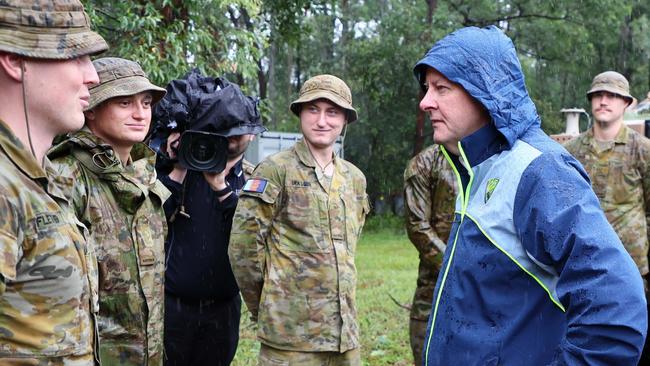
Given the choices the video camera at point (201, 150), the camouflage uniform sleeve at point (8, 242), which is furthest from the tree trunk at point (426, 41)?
the camouflage uniform sleeve at point (8, 242)

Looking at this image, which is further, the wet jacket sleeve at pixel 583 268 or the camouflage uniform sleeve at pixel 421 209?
→ the camouflage uniform sleeve at pixel 421 209

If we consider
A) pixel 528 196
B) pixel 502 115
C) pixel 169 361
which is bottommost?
pixel 169 361

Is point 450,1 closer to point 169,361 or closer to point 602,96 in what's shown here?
point 602,96

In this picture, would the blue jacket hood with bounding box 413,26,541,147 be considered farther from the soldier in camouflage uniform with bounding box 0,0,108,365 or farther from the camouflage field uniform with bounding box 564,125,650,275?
the camouflage field uniform with bounding box 564,125,650,275

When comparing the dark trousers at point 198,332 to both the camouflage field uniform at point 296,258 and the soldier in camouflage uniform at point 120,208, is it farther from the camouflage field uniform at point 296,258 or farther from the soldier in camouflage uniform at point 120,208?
the soldier in camouflage uniform at point 120,208

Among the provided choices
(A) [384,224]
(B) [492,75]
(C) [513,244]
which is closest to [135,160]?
(B) [492,75]

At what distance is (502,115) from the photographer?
7.28ft

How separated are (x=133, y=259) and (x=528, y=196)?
1.72m

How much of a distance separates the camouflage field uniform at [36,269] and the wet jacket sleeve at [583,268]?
1277 millimetres

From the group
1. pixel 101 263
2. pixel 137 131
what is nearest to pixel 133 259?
pixel 101 263

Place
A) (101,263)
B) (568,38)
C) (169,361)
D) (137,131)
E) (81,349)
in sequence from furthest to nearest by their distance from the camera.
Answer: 1. (568,38)
2. (169,361)
3. (137,131)
4. (101,263)
5. (81,349)

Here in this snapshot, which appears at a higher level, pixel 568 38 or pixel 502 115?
pixel 568 38

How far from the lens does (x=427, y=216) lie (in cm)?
510

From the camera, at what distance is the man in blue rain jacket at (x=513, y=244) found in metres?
1.91
